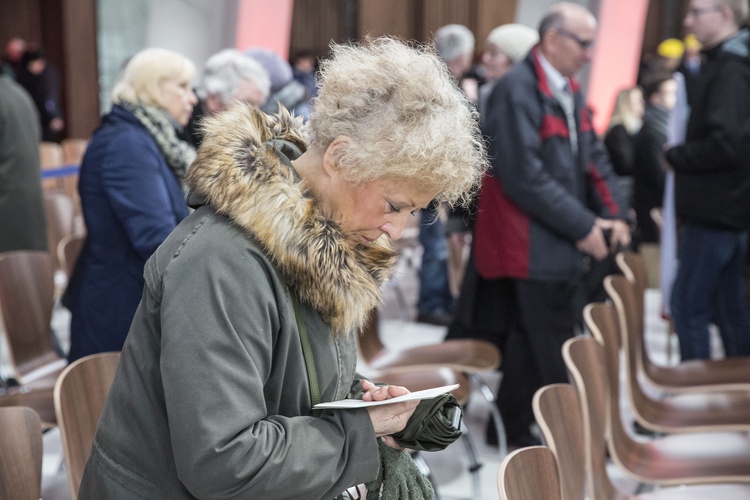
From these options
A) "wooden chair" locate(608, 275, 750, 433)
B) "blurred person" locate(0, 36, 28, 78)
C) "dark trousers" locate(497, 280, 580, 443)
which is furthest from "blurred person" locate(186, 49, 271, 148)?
"blurred person" locate(0, 36, 28, 78)

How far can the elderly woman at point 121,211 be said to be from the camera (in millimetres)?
2861

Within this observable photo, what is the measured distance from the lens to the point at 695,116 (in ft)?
13.7

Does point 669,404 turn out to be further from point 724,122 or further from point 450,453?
point 724,122

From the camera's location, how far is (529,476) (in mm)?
1714

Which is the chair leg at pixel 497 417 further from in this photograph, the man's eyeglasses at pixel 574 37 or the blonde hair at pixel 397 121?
the blonde hair at pixel 397 121

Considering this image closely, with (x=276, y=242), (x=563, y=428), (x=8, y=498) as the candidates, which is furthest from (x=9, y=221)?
(x=276, y=242)

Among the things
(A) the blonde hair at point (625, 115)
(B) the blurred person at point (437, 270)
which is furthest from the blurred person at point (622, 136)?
(B) the blurred person at point (437, 270)

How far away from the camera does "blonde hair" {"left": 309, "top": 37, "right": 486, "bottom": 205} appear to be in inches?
53.4

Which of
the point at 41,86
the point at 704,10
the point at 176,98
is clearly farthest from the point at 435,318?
the point at 41,86

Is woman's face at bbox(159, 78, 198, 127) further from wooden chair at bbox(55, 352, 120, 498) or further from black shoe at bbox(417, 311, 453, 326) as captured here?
black shoe at bbox(417, 311, 453, 326)

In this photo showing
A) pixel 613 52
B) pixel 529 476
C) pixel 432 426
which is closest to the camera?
pixel 432 426

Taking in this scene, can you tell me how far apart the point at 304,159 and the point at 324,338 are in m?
0.28

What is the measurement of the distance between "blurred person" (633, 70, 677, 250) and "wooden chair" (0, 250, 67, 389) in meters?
3.87

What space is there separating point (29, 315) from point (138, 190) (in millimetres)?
979
